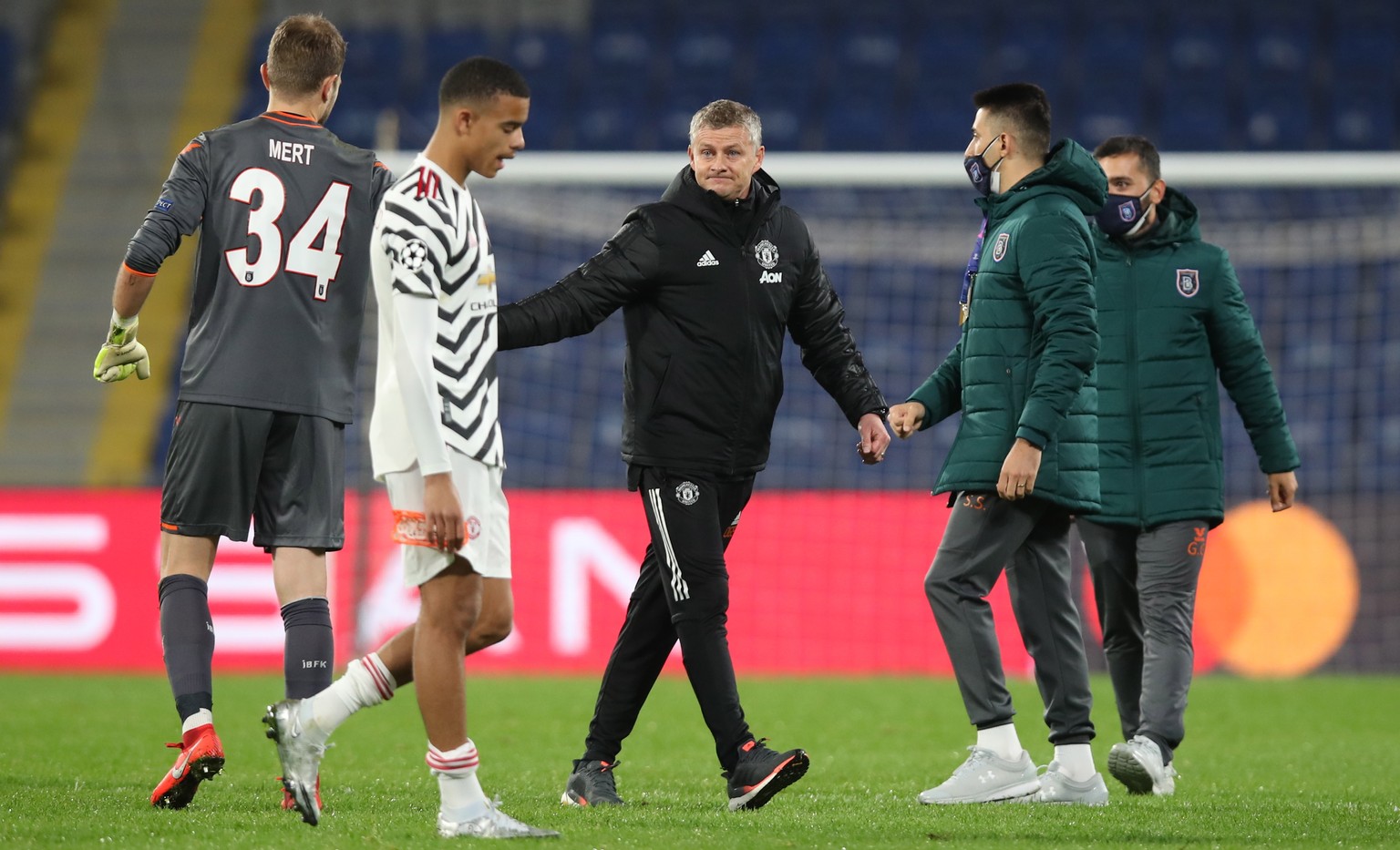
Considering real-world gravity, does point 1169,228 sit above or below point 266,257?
above

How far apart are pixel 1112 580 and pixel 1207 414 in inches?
25.4

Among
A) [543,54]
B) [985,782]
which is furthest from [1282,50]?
[985,782]

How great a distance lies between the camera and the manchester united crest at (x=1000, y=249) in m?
4.65

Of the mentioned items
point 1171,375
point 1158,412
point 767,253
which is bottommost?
point 1158,412

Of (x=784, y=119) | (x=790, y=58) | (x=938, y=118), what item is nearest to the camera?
(x=938, y=118)

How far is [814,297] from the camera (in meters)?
4.84

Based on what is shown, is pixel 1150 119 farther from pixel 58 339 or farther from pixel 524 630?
pixel 58 339

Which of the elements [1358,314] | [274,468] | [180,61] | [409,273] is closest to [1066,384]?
[409,273]

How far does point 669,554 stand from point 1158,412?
5.98ft

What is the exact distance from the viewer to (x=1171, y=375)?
5.25 metres

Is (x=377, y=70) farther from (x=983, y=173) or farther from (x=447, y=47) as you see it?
(x=983, y=173)

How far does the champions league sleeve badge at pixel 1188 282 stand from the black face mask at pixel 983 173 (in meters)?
0.87

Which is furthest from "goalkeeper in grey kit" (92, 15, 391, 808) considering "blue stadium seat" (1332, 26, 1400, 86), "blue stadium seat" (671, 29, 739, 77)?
"blue stadium seat" (1332, 26, 1400, 86)

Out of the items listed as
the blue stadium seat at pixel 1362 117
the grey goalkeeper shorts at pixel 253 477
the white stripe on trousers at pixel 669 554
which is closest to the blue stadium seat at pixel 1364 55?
the blue stadium seat at pixel 1362 117
